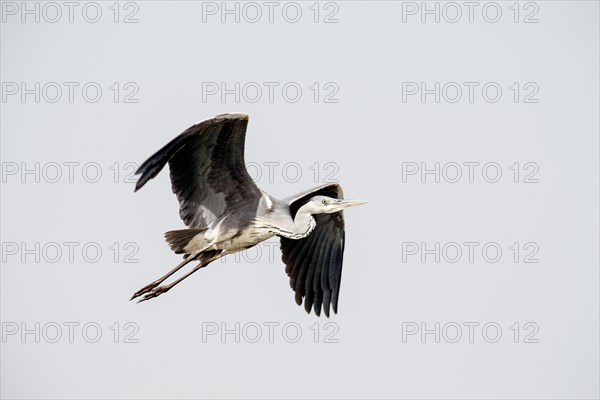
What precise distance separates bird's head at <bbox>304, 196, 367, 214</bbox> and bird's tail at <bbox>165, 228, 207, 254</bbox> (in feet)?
4.88

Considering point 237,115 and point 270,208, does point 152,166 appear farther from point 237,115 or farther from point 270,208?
point 270,208

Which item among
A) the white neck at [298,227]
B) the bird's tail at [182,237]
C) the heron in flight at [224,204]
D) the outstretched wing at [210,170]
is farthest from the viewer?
the white neck at [298,227]

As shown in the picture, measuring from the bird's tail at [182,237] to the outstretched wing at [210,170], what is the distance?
198 millimetres

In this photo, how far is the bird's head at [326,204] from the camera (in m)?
15.3

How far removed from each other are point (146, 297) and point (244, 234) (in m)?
1.60

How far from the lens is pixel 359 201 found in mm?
15367

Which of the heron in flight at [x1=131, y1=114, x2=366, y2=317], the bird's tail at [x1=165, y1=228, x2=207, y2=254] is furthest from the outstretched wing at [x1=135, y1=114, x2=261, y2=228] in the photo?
the bird's tail at [x1=165, y1=228, x2=207, y2=254]

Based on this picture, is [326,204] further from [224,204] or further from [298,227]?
[224,204]

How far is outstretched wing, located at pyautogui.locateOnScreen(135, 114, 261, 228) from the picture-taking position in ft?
46.0

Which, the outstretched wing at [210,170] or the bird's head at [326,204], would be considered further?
the bird's head at [326,204]

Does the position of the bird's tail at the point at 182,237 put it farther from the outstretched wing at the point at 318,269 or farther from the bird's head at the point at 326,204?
the outstretched wing at the point at 318,269

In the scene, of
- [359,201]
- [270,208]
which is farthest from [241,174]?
[359,201]

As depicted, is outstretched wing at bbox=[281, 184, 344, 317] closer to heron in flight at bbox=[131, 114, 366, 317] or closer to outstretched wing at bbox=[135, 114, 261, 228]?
heron in flight at bbox=[131, 114, 366, 317]

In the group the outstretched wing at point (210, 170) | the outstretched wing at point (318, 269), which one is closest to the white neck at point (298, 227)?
the outstretched wing at point (210, 170)
